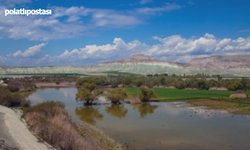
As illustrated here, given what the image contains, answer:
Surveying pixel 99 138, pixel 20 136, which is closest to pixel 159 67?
pixel 99 138

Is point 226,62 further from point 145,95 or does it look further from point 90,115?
point 90,115

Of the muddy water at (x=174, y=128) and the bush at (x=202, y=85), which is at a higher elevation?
the bush at (x=202, y=85)

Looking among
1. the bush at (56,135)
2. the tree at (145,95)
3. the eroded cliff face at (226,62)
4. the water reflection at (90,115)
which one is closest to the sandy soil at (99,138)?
the bush at (56,135)

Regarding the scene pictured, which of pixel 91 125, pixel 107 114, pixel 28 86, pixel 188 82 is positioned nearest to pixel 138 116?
pixel 107 114

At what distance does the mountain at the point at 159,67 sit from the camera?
122375 millimetres

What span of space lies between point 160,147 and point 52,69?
163 m

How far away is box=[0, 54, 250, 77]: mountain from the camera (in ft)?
401

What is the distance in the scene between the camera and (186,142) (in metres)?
15.7

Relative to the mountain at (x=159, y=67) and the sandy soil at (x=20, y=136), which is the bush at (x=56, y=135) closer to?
the sandy soil at (x=20, y=136)

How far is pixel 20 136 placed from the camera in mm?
12781

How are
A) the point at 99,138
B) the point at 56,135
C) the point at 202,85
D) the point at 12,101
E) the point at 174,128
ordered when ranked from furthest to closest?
the point at 202,85
the point at 12,101
the point at 174,128
the point at 99,138
the point at 56,135

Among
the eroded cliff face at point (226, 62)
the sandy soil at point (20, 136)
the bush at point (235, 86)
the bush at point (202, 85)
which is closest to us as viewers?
the sandy soil at point (20, 136)

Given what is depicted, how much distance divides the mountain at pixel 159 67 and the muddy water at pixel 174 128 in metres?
96.3

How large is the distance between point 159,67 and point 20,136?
153717 mm
